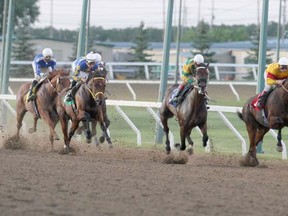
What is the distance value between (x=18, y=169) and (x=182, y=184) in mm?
2669

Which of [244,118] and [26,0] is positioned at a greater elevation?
[26,0]

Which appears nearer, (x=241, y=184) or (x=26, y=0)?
(x=241, y=184)

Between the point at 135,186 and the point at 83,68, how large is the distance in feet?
21.4

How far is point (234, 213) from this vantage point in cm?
995

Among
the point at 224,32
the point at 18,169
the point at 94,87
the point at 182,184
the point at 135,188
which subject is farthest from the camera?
the point at 224,32

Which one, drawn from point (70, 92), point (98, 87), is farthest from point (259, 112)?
point (70, 92)

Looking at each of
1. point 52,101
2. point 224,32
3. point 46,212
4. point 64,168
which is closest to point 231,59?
point 224,32

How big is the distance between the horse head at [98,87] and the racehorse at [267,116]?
8.39ft

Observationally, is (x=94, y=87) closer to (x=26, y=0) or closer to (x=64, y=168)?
(x=64, y=168)

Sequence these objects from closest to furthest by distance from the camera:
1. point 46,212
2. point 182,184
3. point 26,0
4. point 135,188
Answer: point 46,212 < point 135,188 < point 182,184 < point 26,0

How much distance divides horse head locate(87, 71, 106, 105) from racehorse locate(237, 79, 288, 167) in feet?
8.39

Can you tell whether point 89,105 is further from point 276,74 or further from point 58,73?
point 276,74

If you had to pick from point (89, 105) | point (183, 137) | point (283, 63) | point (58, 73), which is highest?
point (283, 63)

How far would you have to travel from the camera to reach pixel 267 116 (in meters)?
16.6
